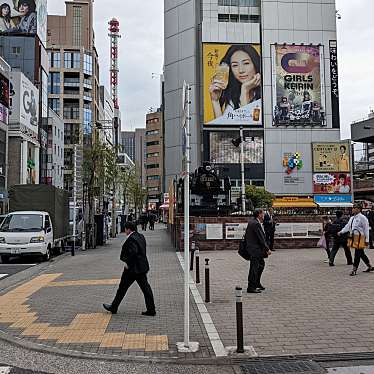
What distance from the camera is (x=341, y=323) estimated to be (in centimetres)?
768

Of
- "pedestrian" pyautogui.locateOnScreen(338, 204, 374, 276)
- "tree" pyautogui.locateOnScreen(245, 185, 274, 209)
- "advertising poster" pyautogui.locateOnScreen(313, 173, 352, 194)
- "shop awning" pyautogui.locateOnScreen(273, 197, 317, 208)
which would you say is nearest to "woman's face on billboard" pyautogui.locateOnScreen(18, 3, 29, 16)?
"tree" pyautogui.locateOnScreen(245, 185, 274, 209)

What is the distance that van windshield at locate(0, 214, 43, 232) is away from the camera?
1878cm

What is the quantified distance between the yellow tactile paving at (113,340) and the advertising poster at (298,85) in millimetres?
55261

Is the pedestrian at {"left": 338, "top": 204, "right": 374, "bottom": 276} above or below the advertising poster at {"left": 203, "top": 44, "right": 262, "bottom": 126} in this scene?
below

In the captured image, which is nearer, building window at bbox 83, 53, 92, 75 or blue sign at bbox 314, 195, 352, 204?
blue sign at bbox 314, 195, 352, 204

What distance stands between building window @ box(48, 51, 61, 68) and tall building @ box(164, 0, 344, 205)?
4240 centimetres

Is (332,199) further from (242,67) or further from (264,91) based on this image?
(242,67)

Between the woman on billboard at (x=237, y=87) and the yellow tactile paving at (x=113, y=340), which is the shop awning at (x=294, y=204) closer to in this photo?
the woman on billboard at (x=237, y=87)

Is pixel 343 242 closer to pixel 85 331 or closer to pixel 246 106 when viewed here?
pixel 85 331

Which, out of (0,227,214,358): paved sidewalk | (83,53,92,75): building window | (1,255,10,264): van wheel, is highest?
(83,53,92,75): building window

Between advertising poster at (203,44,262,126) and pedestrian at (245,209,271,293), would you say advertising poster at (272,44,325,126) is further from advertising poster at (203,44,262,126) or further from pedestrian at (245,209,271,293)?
pedestrian at (245,209,271,293)

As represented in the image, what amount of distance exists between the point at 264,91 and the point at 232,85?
398 centimetres

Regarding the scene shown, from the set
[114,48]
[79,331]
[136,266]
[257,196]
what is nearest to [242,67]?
[257,196]

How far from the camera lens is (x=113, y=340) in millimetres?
6977
